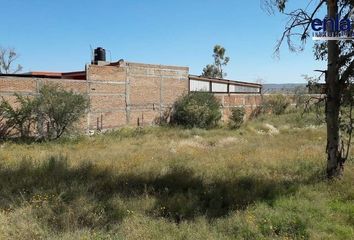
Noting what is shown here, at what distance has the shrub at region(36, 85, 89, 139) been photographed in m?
19.1

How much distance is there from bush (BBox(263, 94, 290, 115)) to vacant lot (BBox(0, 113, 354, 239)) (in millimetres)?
27282

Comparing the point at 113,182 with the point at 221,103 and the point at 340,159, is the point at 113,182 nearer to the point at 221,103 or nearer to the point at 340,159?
the point at 340,159

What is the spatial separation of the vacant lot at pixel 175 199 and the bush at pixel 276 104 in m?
27.3

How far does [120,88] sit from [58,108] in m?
6.49

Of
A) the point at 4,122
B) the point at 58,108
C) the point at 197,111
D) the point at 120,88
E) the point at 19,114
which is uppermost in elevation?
the point at 120,88

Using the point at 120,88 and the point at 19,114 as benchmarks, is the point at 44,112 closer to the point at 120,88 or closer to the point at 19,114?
the point at 19,114

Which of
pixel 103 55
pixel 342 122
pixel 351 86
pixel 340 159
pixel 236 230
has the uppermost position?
pixel 103 55

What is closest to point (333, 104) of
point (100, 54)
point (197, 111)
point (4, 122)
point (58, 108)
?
point (58, 108)

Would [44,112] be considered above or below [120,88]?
below

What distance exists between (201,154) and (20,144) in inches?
343

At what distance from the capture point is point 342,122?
9.20 m

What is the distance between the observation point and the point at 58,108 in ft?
62.7

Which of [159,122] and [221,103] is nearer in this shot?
[159,122]

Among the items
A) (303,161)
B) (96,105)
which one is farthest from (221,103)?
(303,161)
